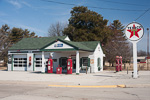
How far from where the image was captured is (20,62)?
29.7 m

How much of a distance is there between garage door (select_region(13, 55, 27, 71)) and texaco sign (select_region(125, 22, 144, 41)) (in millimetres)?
18490

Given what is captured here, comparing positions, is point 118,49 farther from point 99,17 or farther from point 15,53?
point 15,53

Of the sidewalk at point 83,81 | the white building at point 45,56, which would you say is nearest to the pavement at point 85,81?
the sidewalk at point 83,81

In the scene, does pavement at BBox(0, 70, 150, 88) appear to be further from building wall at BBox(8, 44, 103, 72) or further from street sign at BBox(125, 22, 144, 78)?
building wall at BBox(8, 44, 103, 72)

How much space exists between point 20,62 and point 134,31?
1986 cm

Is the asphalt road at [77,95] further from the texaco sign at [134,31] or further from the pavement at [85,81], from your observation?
the texaco sign at [134,31]

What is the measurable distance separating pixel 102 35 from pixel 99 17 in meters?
4.53

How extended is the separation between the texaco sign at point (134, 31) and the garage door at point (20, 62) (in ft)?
60.7

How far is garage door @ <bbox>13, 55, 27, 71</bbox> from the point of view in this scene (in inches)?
1158

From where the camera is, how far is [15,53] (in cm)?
2956

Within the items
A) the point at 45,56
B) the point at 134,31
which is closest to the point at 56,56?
the point at 45,56

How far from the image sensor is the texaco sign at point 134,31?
16.5 meters

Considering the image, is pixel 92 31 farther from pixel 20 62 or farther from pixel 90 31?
pixel 20 62

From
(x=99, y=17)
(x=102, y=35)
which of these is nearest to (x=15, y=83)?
(x=102, y=35)
